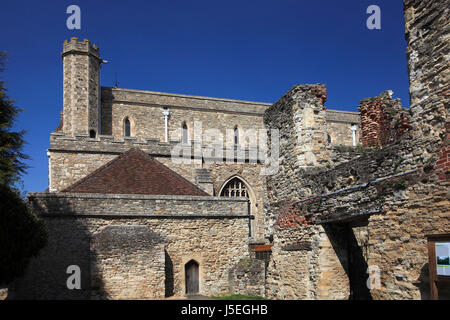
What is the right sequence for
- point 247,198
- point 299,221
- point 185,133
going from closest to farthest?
point 299,221, point 247,198, point 185,133

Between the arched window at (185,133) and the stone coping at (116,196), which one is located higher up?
the arched window at (185,133)

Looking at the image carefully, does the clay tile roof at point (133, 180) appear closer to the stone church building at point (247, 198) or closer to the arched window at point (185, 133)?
the stone church building at point (247, 198)

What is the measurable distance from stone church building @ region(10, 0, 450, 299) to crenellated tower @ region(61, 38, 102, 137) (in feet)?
0.24

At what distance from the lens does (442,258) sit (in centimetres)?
591

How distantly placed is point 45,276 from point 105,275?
2.20 m

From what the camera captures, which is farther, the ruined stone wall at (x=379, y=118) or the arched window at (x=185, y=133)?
the arched window at (x=185, y=133)

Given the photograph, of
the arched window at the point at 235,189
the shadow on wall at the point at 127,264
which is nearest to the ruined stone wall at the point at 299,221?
the shadow on wall at the point at 127,264

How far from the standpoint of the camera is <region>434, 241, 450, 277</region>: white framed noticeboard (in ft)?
19.0

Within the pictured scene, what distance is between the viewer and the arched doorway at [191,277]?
16.1m

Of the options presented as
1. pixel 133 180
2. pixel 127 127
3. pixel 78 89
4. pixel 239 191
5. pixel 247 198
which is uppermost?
pixel 78 89

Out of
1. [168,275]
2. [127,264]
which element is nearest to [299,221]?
[127,264]

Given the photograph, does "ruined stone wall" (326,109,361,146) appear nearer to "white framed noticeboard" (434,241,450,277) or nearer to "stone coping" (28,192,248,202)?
"stone coping" (28,192,248,202)

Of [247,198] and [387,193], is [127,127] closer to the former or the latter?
[247,198]

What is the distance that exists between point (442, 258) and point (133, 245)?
10.7 m
